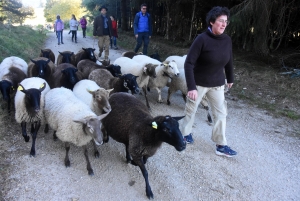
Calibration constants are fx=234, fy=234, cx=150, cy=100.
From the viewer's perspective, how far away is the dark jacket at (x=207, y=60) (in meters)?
3.60

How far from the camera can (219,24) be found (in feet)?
11.2

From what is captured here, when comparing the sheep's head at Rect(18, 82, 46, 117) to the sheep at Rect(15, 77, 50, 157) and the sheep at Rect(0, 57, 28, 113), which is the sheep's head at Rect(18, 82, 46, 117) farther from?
the sheep at Rect(0, 57, 28, 113)

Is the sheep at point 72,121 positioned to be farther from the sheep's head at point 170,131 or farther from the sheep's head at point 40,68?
the sheep's head at point 40,68

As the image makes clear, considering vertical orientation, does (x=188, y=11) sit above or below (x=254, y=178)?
above

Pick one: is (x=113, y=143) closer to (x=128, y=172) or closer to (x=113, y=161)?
(x=113, y=161)

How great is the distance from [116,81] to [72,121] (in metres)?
2.11

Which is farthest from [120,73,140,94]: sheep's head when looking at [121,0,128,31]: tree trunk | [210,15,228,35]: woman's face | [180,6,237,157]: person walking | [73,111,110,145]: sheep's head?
[121,0,128,31]: tree trunk

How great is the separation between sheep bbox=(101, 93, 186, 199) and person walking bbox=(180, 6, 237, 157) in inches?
29.4

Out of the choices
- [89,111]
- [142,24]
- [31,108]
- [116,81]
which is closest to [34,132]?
[31,108]

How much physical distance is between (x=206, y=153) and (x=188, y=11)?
11.5 m

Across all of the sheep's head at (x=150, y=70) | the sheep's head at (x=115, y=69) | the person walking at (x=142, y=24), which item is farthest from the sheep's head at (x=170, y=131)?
the person walking at (x=142, y=24)

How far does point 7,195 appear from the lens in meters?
3.15

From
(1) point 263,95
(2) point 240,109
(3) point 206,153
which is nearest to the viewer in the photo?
(3) point 206,153

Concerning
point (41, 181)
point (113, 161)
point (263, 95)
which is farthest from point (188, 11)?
point (41, 181)
